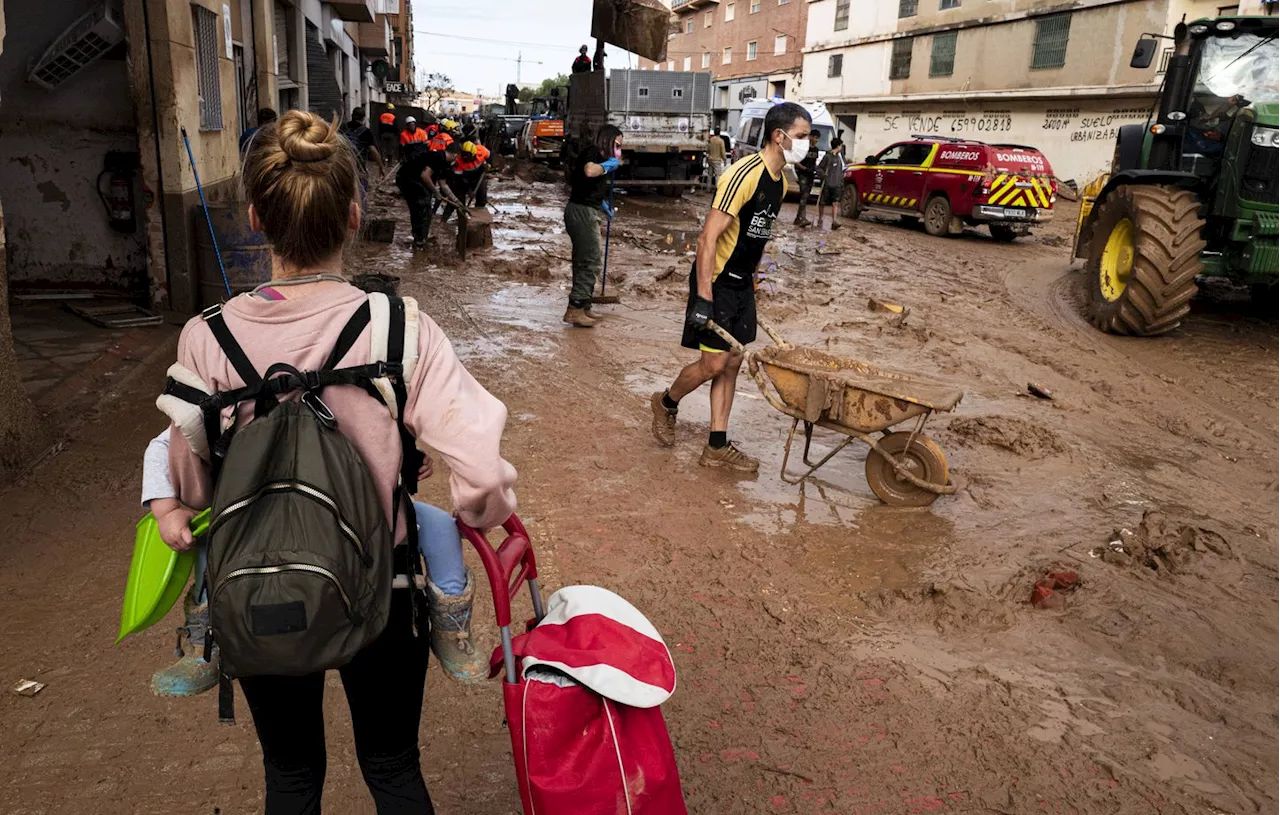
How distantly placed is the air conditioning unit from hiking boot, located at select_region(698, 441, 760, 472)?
19.1ft

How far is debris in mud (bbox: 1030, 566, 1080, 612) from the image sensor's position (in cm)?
392

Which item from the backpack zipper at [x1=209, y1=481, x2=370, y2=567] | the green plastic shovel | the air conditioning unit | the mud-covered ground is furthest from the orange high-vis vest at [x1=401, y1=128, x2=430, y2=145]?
the backpack zipper at [x1=209, y1=481, x2=370, y2=567]

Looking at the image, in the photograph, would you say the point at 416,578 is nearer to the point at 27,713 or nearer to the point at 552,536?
the point at 27,713

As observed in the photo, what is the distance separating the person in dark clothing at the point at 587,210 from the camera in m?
8.23

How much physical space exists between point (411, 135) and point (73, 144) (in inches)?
216

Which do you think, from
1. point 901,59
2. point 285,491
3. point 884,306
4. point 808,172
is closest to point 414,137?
point 884,306

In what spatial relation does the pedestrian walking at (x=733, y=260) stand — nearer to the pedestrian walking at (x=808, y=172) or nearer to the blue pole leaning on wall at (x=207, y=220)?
the blue pole leaning on wall at (x=207, y=220)

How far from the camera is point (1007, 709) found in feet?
10.5

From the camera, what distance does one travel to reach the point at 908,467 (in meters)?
4.98


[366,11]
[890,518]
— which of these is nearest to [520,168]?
[366,11]

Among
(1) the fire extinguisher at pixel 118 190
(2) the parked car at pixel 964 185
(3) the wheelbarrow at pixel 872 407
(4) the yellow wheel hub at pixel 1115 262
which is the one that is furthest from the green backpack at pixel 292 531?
(2) the parked car at pixel 964 185

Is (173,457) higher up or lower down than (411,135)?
lower down

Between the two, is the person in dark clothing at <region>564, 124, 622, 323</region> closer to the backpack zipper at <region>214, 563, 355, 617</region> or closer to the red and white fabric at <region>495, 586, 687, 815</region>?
the red and white fabric at <region>495, 586, 687, 815</region>

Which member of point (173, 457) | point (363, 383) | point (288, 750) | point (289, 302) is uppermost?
point (289, 302)
